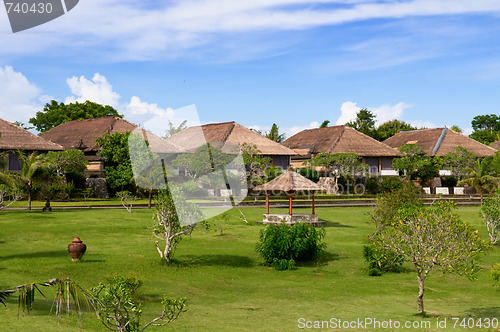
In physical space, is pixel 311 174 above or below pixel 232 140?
below

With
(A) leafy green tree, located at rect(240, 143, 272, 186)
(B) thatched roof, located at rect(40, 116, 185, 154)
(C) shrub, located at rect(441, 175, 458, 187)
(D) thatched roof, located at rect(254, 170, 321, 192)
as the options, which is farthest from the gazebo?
(C) shrub, located at rect(441, 175, 458, 187)

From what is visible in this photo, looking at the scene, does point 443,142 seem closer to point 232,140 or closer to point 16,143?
point 232,140

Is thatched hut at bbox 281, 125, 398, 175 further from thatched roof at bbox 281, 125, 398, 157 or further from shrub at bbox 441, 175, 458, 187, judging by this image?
shrub at bbox 441, 175, 458, 187

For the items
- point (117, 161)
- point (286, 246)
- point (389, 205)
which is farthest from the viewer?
point (117, 161)

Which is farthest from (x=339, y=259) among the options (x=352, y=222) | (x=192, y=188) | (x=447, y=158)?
(x=447, y=158)

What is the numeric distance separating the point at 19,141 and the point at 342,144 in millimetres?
34744

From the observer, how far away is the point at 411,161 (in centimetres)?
5997

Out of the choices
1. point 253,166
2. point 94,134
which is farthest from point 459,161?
point 94,134

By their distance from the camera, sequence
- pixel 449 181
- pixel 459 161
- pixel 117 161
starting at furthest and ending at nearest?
1. pixel 449 181
2. pixel 459 161
3. pixel 117 161

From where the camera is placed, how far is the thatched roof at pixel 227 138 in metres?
61.3

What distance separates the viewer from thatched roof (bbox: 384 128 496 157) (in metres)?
67.9

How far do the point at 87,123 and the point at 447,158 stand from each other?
39786 millimetres

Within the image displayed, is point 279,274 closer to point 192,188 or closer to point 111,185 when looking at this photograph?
point 192,188

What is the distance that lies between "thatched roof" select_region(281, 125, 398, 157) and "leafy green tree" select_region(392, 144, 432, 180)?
10.6 ft
